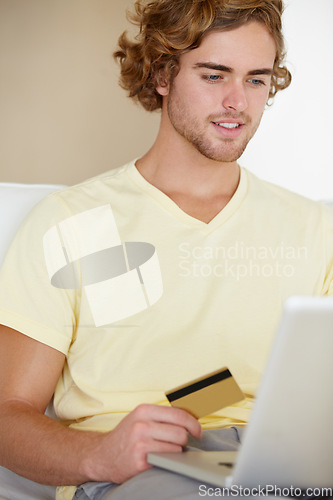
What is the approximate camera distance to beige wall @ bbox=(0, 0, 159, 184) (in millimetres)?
2625

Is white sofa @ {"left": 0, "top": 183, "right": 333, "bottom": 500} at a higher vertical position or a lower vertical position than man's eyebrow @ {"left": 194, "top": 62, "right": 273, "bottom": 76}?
lower

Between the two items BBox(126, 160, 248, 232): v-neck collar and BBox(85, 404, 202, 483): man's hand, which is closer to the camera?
BBox(85, 404, 202, 483): man's hand

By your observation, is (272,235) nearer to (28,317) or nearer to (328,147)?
(28,317)

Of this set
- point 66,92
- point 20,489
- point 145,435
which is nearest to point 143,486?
point 145,435

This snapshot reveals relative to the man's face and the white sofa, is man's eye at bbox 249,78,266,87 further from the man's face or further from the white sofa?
the white sofa

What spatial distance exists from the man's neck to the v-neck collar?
2 centimetres

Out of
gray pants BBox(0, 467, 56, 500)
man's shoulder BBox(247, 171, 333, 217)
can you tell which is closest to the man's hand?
gray pants BBox(0, 467, 56, 500)

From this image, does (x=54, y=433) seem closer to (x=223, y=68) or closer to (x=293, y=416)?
(x=293, y=416)

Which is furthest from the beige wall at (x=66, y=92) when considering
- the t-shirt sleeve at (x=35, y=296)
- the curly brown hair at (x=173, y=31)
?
the t-shirt sleeve at (x=35, y=296)

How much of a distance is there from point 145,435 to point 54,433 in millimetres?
217

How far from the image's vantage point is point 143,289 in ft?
4.22

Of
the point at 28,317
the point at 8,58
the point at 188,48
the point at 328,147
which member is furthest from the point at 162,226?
the point at 8,58

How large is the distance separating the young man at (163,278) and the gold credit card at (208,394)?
0.02 meters

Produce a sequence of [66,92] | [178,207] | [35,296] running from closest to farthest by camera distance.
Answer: [35,296]
[178,207]
[66,92]
